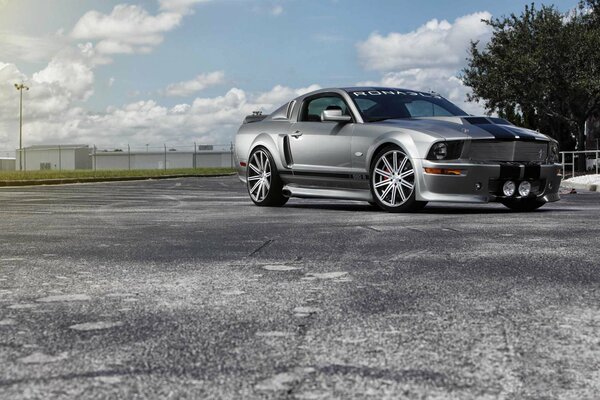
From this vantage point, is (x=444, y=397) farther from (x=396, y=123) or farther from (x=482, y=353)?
(x=396, y=123)

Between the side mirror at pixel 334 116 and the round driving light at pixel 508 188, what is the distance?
2.16 meters

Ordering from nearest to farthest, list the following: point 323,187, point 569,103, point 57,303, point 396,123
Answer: point 57,303 → point 396,123 → point 323,187 → point 569,103

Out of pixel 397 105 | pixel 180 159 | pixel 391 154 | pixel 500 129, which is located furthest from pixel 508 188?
pixel 180 159

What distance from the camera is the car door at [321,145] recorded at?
11.2 m

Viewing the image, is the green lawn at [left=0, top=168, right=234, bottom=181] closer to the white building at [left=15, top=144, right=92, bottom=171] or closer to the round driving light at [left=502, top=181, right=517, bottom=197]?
the round driving light at [left=502, top=181, right=517, bottom=197]

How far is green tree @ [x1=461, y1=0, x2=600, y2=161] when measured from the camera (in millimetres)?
38656

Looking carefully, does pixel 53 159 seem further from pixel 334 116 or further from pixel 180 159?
pixel 334 116

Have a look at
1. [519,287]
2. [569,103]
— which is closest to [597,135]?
[569,103]

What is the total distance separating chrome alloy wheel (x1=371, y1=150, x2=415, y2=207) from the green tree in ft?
94.4

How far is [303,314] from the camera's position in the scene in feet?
13.5

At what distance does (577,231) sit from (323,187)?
4.12 meters

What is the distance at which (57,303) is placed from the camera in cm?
446

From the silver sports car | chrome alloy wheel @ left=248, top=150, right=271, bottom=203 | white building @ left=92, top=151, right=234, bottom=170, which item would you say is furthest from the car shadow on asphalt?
white building @ left=92, top=151, right=234, bottom=170

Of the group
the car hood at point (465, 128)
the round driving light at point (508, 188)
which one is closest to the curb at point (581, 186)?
the car hood at point (465, 128)
